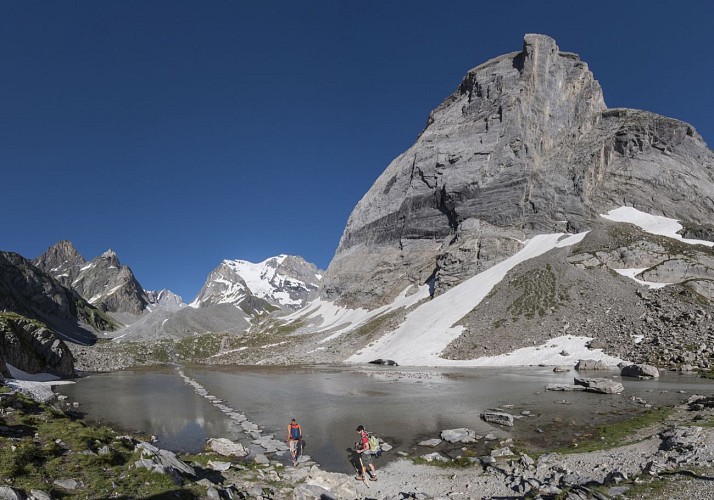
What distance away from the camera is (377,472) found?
1784 centimetres

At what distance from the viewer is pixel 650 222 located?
405 feet

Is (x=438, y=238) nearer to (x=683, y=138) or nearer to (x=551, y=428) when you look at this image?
(x=683, y=138)

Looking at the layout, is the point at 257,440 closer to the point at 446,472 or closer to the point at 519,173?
the point at 446,472

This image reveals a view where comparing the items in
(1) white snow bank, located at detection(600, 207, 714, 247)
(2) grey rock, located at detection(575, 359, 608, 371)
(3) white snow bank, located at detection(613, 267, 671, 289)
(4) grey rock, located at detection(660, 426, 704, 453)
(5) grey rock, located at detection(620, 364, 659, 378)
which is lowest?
(2) grey rock, located at detection(575, 359, 608, 371)

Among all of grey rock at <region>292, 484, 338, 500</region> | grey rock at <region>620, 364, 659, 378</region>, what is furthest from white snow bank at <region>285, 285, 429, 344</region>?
grey rock at <region>292, 484, 338, 500</region>

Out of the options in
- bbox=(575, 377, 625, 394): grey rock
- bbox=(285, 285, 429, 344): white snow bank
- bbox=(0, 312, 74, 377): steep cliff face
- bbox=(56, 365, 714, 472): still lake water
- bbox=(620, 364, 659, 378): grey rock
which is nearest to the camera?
bbox=(56, 365, 714, 472): still lake water

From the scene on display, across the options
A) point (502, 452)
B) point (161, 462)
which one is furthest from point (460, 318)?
point (161, 462)

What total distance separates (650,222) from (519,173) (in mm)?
43040

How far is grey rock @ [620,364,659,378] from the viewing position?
43375mm

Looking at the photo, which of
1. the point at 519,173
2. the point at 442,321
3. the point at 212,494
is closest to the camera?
the point at 212,494

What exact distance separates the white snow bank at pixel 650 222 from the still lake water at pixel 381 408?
285 ft

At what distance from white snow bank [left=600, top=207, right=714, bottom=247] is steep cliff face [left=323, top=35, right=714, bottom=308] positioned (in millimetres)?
4329

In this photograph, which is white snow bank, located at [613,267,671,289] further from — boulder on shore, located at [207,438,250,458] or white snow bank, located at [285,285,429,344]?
boulder on shore, located at [207,438,250,458]

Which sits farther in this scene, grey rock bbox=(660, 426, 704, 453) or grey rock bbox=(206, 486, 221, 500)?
grey rock bbox=(660, 426, 704, 453)
